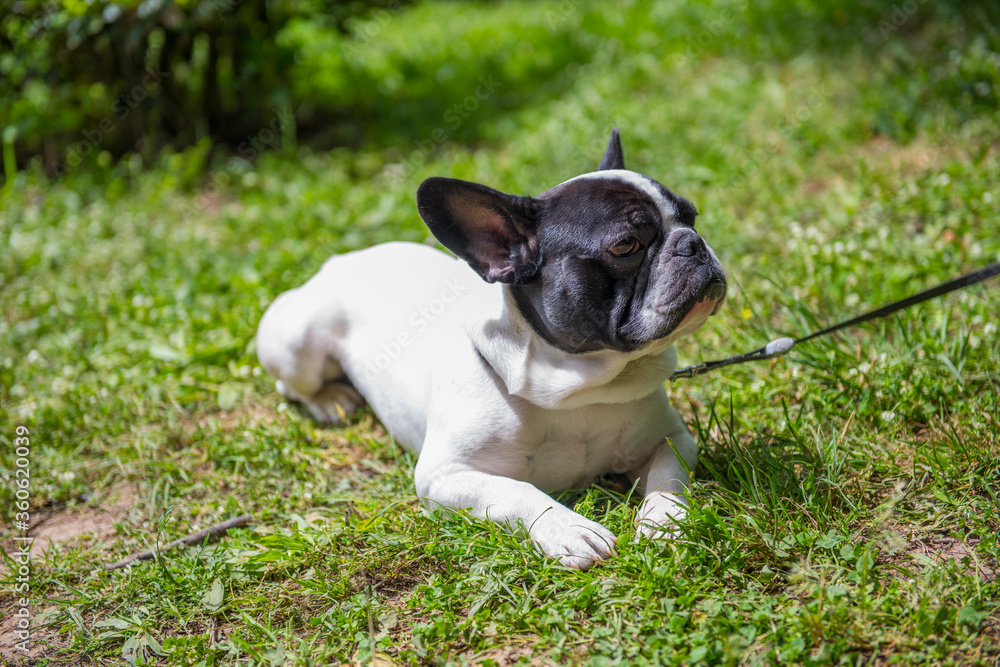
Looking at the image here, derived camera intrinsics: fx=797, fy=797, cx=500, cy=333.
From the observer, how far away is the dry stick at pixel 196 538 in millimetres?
2678

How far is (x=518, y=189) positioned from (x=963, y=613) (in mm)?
3834

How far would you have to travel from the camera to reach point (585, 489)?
107 inches

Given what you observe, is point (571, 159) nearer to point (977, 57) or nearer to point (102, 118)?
point (977, 57)

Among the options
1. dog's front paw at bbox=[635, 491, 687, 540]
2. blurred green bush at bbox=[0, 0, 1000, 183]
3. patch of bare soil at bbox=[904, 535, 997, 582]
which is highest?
blurred green bush at bbox=[0, 0, 1000, 183]

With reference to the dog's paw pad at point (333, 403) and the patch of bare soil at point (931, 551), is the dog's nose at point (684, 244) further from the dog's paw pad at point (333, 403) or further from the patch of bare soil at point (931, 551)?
the dog's paw pad at point (333, 403)

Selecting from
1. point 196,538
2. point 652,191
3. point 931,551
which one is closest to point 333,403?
point 196,538

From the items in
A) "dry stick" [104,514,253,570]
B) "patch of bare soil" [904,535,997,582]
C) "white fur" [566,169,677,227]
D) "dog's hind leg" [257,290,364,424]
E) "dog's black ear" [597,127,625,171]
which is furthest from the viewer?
"dog's hind leg" [257,290,364,424]

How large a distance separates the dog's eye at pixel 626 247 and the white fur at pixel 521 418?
278mm

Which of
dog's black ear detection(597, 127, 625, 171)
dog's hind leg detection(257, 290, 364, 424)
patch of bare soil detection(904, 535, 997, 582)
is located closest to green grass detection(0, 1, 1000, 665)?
patch of bare soil detection(904, 535, 997, 582)

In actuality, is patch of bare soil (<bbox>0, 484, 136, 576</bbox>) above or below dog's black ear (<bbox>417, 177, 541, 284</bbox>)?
below

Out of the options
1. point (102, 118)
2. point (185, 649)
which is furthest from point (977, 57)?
point (102, 118)

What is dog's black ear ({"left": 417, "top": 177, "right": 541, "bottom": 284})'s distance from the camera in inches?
94.7

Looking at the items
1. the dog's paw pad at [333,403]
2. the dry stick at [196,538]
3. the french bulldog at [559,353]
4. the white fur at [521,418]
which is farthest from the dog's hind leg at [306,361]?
the dry stick at [196,538]

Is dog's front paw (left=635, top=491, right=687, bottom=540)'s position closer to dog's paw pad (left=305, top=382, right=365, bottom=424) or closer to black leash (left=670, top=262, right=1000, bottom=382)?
black leash (left=670, top=262, right=1000, bottom=382)
